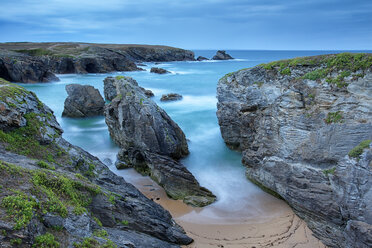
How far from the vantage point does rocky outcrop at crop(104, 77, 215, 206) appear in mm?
15203

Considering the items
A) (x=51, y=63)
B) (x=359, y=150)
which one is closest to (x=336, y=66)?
(x=359, y=150)

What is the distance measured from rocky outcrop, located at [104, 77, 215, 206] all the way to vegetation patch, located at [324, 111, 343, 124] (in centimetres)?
734

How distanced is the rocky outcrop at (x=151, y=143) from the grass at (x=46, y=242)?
888 cm

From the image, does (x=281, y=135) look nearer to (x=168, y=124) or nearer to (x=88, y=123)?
(x=168, y=124)

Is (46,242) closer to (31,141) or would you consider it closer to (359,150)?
(31,141)

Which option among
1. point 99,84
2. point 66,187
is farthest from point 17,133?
point 99,84

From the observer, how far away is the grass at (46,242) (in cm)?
609

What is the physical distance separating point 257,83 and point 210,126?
10.0m

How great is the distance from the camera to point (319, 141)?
12.9 m

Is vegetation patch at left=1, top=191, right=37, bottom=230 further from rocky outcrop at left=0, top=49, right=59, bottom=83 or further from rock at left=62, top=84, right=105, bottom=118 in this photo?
rocky outcrop at left=0, top=49, right=59, bottom=83

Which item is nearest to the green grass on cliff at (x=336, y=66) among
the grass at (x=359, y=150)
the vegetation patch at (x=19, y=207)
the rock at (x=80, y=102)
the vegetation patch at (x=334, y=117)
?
the vegetation patch at (x=334, y=117)

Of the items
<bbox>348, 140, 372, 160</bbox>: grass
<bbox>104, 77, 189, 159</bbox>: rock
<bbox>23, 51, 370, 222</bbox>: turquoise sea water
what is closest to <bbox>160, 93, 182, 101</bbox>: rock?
<bbox>23, 51, 370, 222</bbox>: turquoise sea water

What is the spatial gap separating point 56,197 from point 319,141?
1176 centimetres

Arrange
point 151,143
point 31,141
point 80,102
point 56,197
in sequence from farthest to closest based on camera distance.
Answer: point 80,102 < point 151,143 < point 31,141 < point 56,197
